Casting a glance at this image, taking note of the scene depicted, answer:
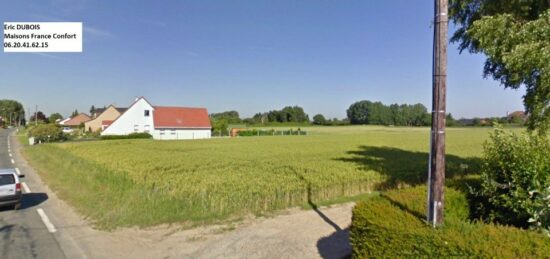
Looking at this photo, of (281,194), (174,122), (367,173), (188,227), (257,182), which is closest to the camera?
(188,227)

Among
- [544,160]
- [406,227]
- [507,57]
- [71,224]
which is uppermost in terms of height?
[507,57]

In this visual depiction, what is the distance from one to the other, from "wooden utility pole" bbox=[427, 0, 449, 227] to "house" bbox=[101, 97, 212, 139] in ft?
181

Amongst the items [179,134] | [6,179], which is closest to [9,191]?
[6,179]

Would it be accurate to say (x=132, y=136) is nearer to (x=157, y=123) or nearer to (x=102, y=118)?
(x=157, y=123)

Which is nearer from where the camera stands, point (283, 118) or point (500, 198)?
point (500, 198)

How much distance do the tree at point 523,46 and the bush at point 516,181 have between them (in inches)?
77.3

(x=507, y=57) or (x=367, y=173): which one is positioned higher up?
(x=507, y=57)

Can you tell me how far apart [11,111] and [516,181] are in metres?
164

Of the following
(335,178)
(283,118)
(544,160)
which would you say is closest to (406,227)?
(544,160)

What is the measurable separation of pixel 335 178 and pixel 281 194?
2771mm

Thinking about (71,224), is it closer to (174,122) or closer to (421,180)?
(421,180)

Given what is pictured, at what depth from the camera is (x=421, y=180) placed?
560 inches

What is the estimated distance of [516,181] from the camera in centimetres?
495

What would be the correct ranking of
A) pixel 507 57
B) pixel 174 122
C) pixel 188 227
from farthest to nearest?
pixel 174 122 → pixel 188 227 → pixel 507 57
